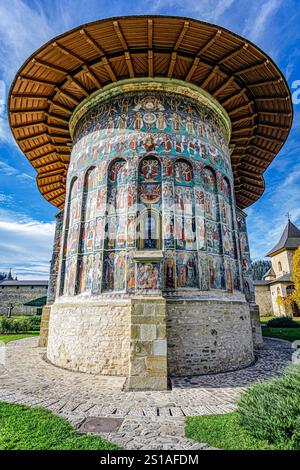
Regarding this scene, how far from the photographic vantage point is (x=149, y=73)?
981 cm

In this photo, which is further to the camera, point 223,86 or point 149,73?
point 223,86

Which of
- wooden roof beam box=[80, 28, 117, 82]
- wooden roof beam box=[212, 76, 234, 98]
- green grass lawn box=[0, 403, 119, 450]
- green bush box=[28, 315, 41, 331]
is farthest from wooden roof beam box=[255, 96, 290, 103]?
green bush box=[28, 315, 41, 331]

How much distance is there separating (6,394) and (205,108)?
11.0 metres

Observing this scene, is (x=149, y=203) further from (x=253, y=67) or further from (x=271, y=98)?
(x=271, y=98)

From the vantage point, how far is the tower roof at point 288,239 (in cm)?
3872

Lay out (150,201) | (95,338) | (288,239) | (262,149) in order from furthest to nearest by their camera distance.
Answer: (288,239) → (262,149) → (150,201) → (95,338)

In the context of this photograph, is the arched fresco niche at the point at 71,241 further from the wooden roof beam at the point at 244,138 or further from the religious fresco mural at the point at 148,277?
the wooden roof beam at the point at 244,138

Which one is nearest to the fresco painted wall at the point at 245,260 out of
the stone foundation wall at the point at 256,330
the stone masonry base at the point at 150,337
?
the stone foundation wall at the point at 256,330

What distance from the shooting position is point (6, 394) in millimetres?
5781

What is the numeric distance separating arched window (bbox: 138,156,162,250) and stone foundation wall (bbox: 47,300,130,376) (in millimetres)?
2075

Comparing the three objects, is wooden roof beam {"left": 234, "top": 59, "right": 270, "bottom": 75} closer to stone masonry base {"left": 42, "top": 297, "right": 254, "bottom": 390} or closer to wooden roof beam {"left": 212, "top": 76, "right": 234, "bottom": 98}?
wooden roof beam {"left": 212, "top": 76, "right": 234, "bottom": 98}

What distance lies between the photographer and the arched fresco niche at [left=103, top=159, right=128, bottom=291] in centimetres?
829

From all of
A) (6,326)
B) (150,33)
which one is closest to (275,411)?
(150,33)

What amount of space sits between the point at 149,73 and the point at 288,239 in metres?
36.8
